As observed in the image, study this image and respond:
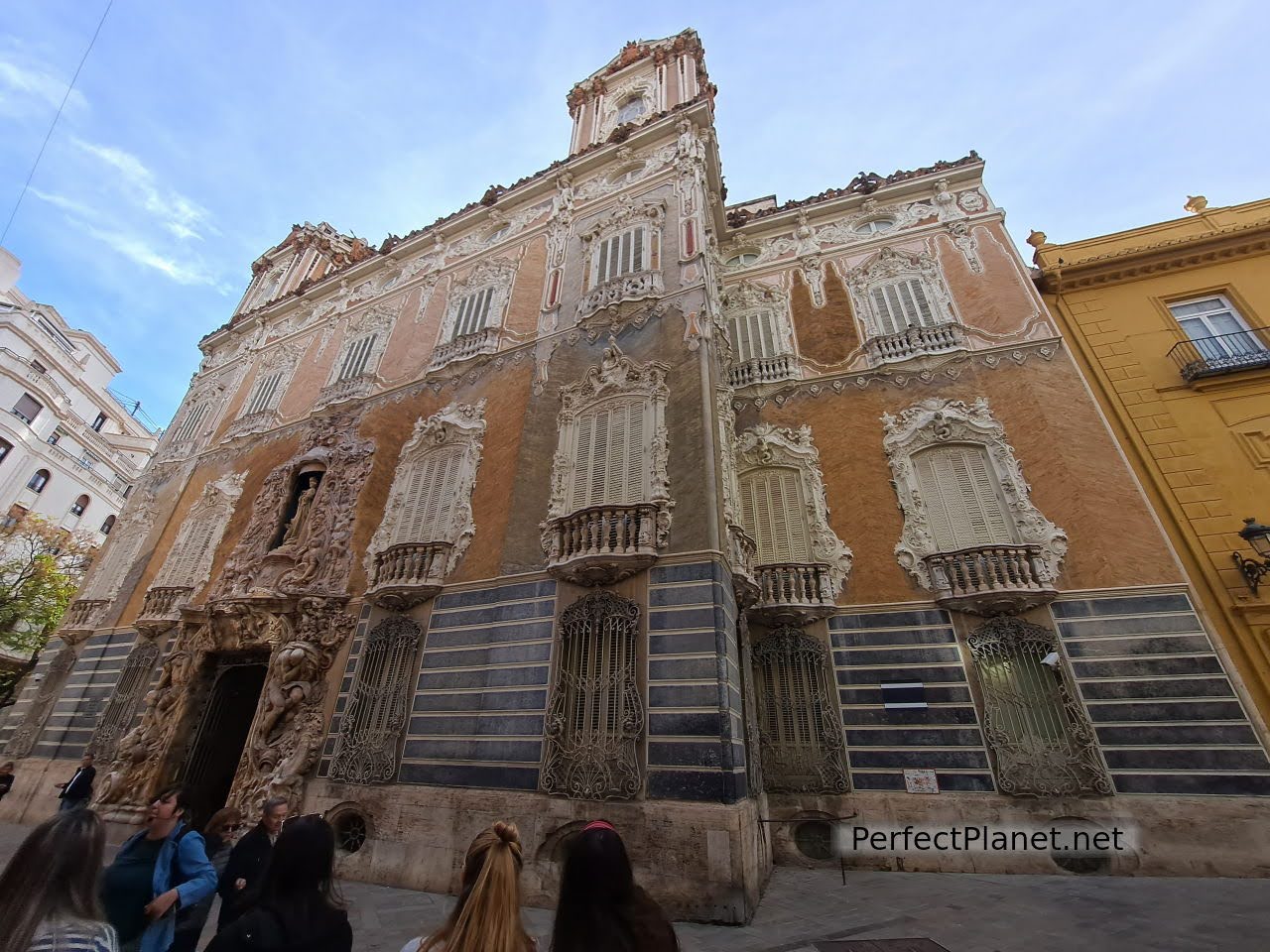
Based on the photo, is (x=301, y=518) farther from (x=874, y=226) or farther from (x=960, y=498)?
(x=874, y=226)

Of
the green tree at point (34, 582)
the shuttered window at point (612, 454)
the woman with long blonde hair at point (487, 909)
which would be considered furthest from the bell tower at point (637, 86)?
the green tree at point (34, 582)

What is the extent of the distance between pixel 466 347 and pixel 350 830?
10.6 meters

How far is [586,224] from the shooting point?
605 inches

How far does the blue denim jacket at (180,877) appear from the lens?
10.9 feet

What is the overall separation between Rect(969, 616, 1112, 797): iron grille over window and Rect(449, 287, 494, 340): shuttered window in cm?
1354

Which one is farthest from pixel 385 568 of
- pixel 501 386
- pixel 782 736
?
pixel 782 736

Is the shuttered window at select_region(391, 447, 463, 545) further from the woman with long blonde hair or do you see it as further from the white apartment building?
the white apartment building

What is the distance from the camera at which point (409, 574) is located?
35.0 ft

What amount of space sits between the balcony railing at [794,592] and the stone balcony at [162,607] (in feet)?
45.1

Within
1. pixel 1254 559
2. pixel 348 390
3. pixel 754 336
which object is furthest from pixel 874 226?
pixel 348 390

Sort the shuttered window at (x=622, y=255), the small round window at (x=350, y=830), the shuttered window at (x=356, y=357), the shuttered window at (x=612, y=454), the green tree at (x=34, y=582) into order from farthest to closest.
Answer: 1. the green tree at (x=34, y=582)
2. the shuttered window at (x=356, y=357)
3. the shuttered window at (x=622, y=255)
4. the shuttered window at (x=612, y=454)
5. the small round window at (x=350, y=830)

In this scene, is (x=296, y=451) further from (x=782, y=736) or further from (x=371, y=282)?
(x=782, y=736)

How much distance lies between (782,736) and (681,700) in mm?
3442

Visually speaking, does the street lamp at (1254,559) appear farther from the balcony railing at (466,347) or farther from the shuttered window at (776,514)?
the balcony railing at (466,347)
